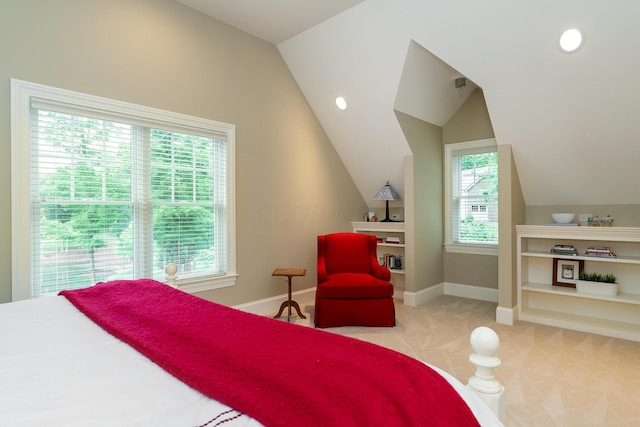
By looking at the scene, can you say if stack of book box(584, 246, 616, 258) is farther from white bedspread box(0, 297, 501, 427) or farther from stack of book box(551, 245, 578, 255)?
white bedspread box(0, 297, 501, 427)

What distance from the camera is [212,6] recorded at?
328cm

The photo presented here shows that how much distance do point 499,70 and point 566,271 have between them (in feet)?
7.18

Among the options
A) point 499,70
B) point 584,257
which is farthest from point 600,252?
point 499,70

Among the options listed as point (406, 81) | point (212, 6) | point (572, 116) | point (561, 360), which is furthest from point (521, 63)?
point (212, 6)

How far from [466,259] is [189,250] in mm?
3396

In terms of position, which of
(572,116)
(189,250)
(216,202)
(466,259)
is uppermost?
(572,116)

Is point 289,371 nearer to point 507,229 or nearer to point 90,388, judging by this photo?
point 90,388

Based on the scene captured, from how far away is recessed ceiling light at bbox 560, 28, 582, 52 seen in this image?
2.70 m

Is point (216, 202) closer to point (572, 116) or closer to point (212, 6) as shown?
point (212, 6)

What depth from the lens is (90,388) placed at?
962 mm

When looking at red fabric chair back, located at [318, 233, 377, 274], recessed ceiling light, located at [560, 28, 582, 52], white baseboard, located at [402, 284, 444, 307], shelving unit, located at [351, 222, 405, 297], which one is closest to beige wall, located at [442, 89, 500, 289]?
white baseboard, located at [402, 284, 444, 307]

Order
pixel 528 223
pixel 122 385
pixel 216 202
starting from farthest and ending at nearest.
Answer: pixel 528 223 < pixel 216 202 < pixel 122 385

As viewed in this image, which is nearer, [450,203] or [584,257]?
[584,257]

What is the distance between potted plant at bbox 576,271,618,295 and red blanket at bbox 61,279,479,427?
332 centimetres
